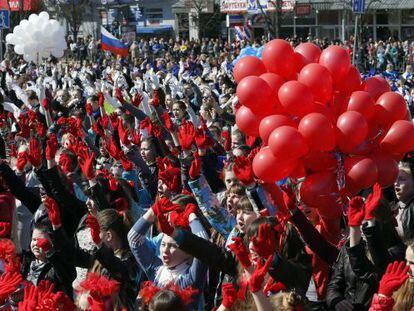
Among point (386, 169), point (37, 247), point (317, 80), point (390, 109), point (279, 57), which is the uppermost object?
point (279, 57)

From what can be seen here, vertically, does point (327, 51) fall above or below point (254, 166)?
above

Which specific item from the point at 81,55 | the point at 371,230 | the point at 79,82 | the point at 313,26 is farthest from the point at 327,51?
the point at 313,26

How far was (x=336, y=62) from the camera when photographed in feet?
17.0

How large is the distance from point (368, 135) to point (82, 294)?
2295 millimetres

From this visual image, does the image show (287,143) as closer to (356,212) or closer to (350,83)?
(350,83)

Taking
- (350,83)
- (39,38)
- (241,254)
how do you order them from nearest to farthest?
1. (241,254)
2. (350,83)
3. (39,38)

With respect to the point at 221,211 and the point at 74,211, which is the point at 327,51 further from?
the point at 74,211

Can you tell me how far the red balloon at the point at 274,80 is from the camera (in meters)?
5.19

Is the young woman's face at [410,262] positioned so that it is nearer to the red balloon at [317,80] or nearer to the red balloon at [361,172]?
the red balloon at [361,172]

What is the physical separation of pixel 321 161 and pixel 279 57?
76 centimetres

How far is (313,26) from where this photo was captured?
43.2 m

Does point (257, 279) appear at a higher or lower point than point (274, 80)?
lower

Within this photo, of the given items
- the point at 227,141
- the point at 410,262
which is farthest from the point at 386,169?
the point at 227,141

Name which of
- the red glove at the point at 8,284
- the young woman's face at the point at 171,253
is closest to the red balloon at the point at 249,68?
the young woman's face at the point at 171,253
